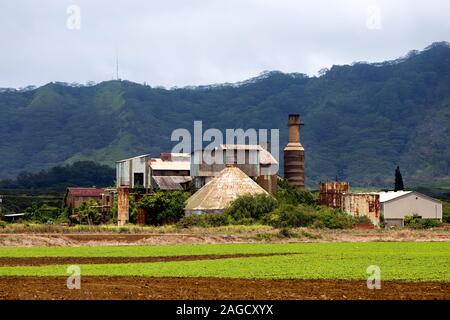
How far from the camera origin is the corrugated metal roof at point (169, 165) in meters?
105

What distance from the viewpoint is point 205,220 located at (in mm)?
85375

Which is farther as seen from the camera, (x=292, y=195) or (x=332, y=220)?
(x=292, y=195)

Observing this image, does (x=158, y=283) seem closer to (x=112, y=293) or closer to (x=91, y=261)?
(x=112, y=293)

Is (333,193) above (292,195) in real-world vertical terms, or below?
above

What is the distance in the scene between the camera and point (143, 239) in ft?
232

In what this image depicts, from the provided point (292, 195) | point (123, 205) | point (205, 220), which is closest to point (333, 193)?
point (292, 195)

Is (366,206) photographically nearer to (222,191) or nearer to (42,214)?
(222,191)

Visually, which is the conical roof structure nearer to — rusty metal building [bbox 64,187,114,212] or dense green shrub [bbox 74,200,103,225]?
dense green shrub [bbox 74,200,103,225]

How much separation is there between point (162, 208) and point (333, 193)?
20129 millimetres

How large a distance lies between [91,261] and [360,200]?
51339 millimetres

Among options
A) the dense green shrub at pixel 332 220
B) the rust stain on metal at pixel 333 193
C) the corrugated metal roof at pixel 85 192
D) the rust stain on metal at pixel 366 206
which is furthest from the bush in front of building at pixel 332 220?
the corrugated metal roof at pixel 85 192

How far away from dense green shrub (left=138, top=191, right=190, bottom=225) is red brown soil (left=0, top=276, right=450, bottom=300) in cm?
5465

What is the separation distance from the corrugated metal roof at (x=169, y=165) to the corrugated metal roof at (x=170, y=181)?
1.58 metres
